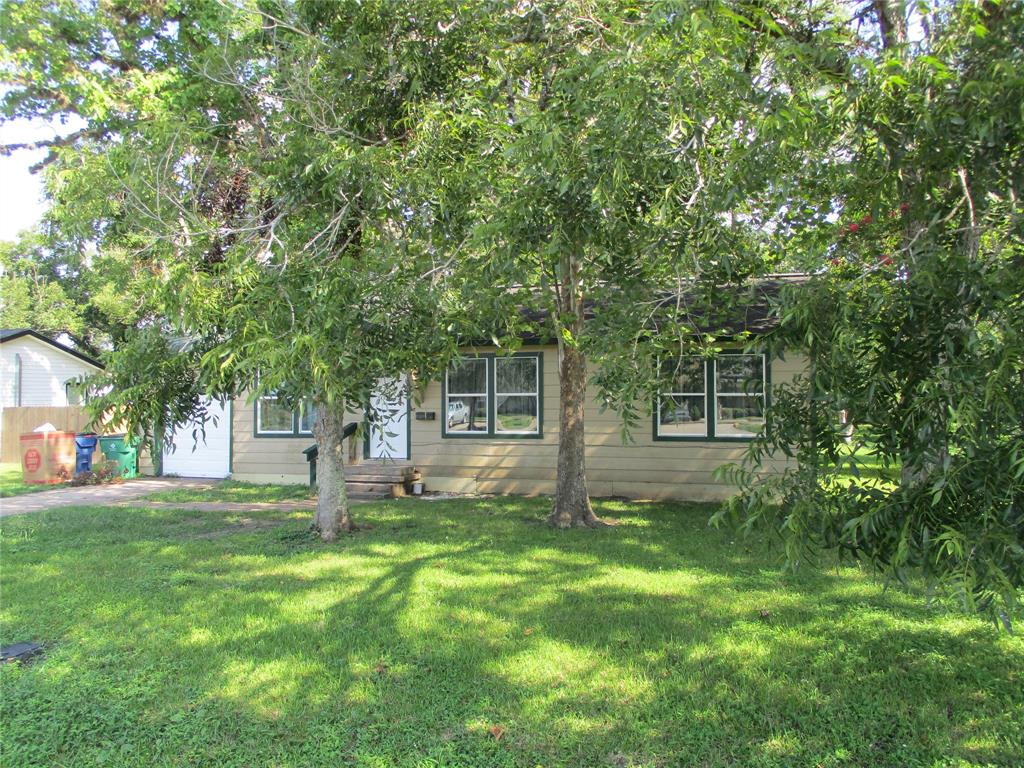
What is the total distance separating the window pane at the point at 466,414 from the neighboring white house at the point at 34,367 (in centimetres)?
1624

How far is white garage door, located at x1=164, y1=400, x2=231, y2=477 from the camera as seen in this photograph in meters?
14.7

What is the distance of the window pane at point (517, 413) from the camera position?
12188 millimetres

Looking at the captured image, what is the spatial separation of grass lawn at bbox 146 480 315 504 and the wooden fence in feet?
36.1

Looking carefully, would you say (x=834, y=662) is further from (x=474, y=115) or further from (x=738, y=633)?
(x=474, y=115)

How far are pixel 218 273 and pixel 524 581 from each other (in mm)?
3571

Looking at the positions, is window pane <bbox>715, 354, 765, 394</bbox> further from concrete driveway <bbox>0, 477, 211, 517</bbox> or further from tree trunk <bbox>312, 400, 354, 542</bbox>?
concrete driveway <bbox>0, 477, 211, 517</bbox>

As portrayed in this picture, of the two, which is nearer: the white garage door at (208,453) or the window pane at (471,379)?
the window pane at (471,379)

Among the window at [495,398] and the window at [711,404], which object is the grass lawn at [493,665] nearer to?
the window at [711,404]

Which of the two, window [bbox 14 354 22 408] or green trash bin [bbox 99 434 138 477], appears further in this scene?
window [bbox 14 354 22 408]

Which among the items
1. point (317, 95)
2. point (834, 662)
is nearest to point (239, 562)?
point (317, 95)

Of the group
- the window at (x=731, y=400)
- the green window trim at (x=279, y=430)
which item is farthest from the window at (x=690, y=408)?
the green window trim at (x=279, y=430)

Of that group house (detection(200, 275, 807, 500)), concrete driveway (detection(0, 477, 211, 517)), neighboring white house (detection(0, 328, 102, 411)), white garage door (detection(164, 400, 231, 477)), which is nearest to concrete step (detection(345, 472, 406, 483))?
house (detection(200, 275, 807, 500))

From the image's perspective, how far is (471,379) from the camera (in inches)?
498

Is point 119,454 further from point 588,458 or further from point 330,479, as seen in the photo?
point 588,458
